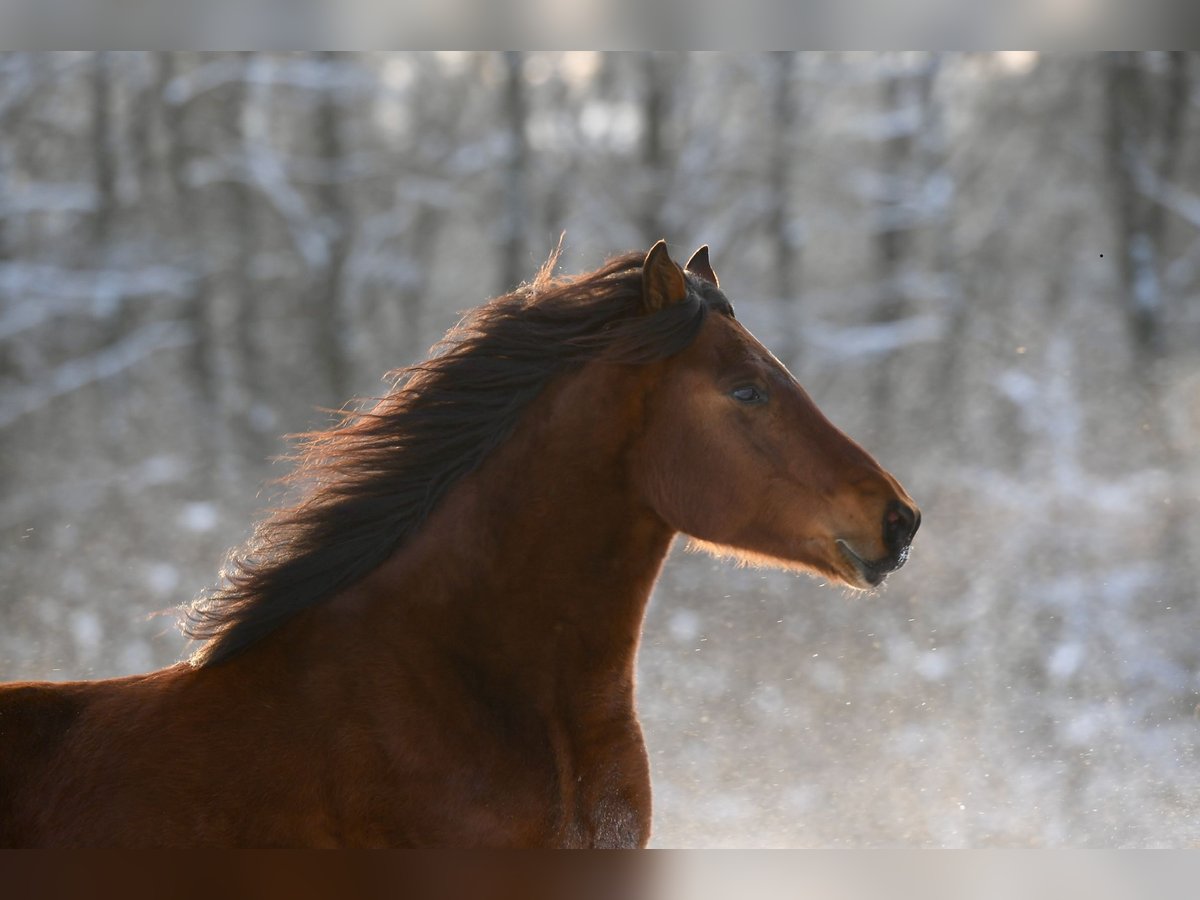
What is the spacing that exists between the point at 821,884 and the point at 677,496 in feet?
2.70

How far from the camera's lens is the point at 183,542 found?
434 cm

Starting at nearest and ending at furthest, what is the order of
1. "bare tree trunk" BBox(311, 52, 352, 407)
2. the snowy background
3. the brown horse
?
the brown horse < the snowy background < "bare tree trunk" BBox(311, 52, 352, 407)

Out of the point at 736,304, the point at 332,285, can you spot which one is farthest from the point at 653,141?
the point at 332,285

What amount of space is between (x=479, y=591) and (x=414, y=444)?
0.28 m

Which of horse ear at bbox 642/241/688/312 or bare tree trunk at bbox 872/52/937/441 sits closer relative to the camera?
horse ear at bbox 642/241/688/312

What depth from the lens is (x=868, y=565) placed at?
77.5 inches

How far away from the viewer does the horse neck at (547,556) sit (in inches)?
73.4

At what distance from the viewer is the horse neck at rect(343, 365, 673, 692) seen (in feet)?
6.11

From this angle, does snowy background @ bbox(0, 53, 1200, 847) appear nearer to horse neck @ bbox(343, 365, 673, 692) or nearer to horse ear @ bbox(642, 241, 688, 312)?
horse neck @ bbox(343, 365, 673, 692)

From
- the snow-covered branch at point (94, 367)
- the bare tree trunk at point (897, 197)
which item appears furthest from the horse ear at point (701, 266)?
the snow-covered branch at point (94, 367)

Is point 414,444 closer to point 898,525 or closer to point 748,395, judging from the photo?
point 748,395

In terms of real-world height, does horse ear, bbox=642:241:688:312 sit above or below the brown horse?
above

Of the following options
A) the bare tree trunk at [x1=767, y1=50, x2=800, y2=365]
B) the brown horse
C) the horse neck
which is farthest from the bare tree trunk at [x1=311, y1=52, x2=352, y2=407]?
the horse neck

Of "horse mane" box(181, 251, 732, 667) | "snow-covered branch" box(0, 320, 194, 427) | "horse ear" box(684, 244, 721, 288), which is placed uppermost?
"horse ear" box(684, 244, 721, 288)
